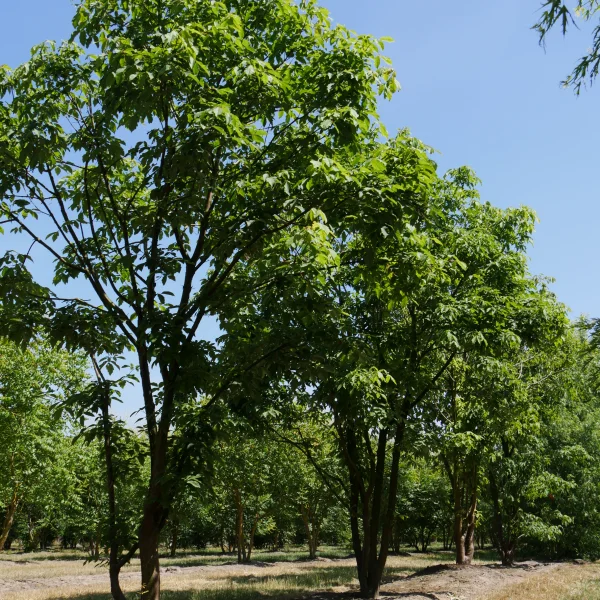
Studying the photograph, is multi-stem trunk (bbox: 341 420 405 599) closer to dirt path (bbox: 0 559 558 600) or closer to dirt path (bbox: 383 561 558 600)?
dirt path (bbox: 0 559 558 600)

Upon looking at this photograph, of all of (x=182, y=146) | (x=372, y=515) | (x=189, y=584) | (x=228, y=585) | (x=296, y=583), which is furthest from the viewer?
(x=296, y=583)

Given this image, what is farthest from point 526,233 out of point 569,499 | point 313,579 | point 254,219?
point 569,499

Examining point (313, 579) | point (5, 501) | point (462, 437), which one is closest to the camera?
point (462, 437)

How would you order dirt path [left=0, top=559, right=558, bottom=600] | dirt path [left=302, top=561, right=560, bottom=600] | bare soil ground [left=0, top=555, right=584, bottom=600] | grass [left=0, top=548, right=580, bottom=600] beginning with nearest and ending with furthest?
dirt path [left=302, top=561, right=560, bottom=600], dirt path [left=0, top=559, right=558, bottom=600], bare soil ground [left=0, top=555, right=584, bottom=600], grass [left=0, top=548, right=580, bottom=600]

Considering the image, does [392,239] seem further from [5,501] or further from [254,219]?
[5,501]

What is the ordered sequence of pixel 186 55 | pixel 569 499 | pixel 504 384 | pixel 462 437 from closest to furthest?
pixel 186 55, pixel 462 437, pixel 504 384, pixel 569 499

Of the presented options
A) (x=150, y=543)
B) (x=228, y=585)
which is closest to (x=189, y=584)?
(x=228, y=585)

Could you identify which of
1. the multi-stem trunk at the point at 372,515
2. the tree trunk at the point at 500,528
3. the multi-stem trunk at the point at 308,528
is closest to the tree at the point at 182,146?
the multi-stem trunk at the point at 372,515

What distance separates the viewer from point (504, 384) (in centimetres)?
1477

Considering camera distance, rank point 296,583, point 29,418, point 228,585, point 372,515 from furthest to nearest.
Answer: point 29,418
point 296,583
point 228,585
point 372,515

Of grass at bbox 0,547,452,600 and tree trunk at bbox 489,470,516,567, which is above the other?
tree trunk at bbox 489,470,516,567

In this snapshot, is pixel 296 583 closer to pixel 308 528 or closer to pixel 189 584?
Answer: pixel 189 584

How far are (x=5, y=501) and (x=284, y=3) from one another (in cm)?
3110

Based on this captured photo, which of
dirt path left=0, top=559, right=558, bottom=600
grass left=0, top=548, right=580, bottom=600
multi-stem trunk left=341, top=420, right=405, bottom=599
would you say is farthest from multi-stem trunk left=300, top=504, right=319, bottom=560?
multi-stem trunk left=341, top=420, right=405, bottom=599
